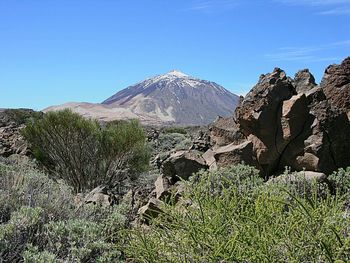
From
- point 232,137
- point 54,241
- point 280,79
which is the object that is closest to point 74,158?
point 232,137

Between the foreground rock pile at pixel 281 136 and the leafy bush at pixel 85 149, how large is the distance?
527 cm

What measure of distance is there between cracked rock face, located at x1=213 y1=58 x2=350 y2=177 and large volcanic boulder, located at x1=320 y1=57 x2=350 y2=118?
36 millimetres

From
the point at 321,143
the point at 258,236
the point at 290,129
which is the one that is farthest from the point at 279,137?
the point at 258,236

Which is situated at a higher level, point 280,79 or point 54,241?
point 280,79

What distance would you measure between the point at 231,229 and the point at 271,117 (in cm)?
534

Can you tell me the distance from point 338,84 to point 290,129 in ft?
5.42

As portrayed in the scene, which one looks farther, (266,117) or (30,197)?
(266,117)

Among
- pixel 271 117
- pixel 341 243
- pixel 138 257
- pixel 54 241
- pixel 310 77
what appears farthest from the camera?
pixel 310 77

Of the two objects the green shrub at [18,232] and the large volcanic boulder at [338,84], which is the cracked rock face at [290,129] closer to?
the large volcanic boulder at [338,84]

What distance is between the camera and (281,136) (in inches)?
346

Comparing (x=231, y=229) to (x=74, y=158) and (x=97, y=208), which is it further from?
(x=74, y=158)

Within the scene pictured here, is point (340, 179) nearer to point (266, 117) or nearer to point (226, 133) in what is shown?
point (266, 117)

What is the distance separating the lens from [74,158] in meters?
14.1

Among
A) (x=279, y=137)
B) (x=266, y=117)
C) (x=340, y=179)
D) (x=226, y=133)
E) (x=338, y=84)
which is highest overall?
(x=338, y=84)
